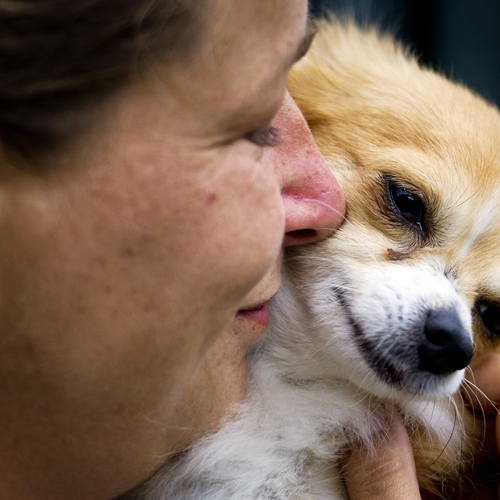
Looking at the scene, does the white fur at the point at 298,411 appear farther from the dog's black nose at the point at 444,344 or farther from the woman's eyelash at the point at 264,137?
the woman's eyelash at the point at 264,137

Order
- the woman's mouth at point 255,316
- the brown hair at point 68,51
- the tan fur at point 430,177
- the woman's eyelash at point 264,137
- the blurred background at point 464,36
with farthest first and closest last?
the blurred background at point 464,36 < the tan fur at point 430,177 < the woman's mouth at point 255,316 < the woman's eyelash at point 264,137 < the brown hair at point 68,51

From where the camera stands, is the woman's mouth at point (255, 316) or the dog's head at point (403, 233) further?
the dog's head at point (403, 233)

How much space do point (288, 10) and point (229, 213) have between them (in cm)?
25

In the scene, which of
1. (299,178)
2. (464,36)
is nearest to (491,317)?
(299,178)

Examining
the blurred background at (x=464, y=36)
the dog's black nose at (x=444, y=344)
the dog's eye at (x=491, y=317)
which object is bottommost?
the blurred background at (x=464, y=36)

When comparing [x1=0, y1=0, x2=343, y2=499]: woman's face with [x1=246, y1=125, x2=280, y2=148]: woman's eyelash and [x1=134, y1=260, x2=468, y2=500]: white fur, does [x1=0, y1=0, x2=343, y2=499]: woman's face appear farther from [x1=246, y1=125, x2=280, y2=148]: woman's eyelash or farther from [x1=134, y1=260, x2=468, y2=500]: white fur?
[x1=134, y1=260, x2=468, y2=500]: white fur

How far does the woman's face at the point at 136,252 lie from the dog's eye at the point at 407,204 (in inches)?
20.3

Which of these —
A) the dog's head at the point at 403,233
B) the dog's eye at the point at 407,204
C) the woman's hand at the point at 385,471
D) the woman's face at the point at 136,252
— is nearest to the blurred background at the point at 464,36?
the dog's head at the point at 403,233

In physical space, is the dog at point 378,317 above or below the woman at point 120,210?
below

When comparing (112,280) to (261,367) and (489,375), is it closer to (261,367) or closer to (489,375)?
(261,367)

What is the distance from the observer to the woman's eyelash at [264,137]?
84cm

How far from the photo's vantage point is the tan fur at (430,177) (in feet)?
4.29

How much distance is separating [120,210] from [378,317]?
622 mm

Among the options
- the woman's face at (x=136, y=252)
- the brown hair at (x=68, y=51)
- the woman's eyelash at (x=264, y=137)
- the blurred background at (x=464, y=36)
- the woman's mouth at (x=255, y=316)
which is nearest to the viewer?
the brown hair at (x=68, y=51)
